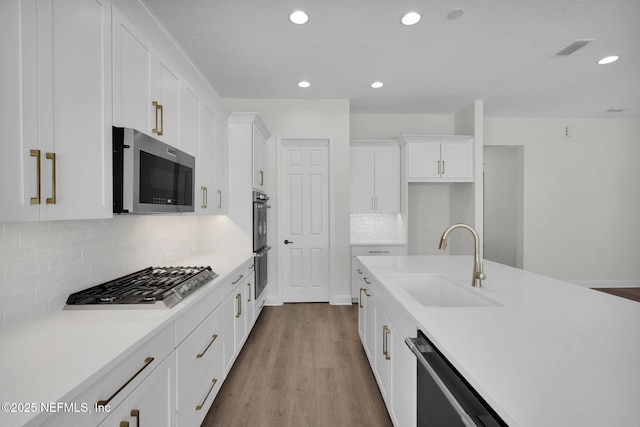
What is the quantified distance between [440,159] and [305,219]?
2.19 m

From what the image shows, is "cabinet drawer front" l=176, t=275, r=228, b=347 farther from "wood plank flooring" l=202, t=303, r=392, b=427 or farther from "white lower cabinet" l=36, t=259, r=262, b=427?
"wood plank flooring" l=202, t=303, r=392, b=427

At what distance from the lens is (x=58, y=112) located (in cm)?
113

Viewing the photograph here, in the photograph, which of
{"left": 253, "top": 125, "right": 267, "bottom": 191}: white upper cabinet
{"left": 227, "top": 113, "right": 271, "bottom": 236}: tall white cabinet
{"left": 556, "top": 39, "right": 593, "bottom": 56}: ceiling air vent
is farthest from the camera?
{"left": 253, "top": 125, "right": 267, "bottom": 191}: white upper cabinet

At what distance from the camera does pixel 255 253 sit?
3.33m

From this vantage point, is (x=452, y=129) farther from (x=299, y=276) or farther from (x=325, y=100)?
(x=299, y=276)

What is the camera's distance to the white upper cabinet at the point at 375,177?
4.50 metres

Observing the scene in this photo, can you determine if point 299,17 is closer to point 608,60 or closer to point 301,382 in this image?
point 301,382

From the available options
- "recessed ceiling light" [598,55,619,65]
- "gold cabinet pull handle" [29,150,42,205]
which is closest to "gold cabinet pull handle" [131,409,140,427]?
"gold cabinet pull handle" [29,150,42,205]

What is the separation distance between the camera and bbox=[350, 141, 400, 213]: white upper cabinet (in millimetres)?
4496

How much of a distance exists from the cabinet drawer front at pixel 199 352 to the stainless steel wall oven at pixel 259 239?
50.8 inches

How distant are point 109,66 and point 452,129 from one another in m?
4.77

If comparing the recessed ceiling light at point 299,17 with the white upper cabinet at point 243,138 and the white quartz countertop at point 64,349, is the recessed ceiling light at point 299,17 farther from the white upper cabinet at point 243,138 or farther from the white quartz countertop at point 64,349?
the white quartz countertop at point 64,349

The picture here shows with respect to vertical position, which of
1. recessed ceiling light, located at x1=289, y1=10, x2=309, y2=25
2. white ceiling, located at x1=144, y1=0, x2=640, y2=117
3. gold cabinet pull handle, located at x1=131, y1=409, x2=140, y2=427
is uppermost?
white ceiling, located at x1=144, y1=0, x2=640, y2=117

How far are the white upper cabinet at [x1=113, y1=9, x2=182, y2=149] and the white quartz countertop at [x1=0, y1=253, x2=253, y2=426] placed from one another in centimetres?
94
